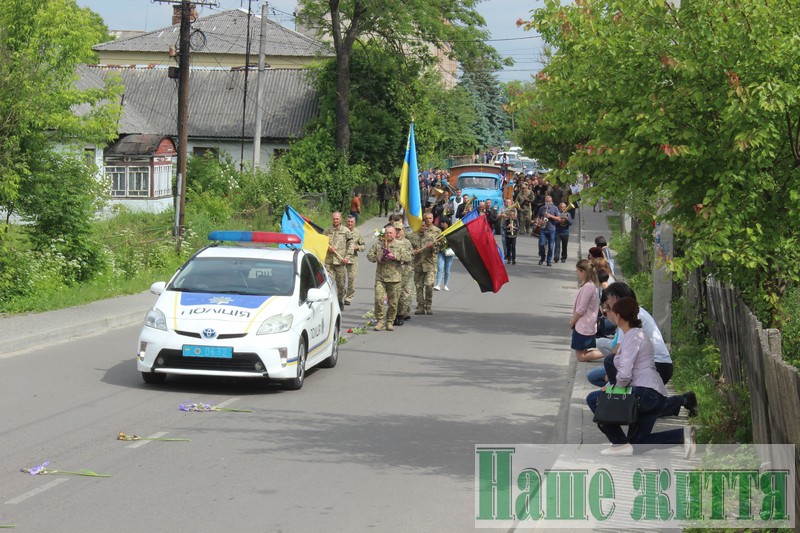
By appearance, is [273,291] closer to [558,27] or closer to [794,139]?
[558,27]

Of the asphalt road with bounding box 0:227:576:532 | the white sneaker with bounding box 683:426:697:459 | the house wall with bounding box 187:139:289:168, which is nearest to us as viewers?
the asphalt road with bounding box 0:227:576:532

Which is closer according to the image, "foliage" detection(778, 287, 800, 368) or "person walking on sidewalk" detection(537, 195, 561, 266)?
"foliage" detection(778, 287, 800, 368)

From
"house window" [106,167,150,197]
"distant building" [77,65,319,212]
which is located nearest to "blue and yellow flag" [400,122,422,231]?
"house window" [106,167,150,197]

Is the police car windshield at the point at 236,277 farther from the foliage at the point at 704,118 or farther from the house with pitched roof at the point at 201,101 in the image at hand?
the house with pitched roof at the point at 201,101

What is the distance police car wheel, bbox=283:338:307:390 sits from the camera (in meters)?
12.9

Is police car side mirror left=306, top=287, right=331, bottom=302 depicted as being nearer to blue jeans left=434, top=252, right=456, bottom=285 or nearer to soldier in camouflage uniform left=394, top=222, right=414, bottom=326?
soldier in camouflage uniform left=394, top=222, right=414, bottom=326

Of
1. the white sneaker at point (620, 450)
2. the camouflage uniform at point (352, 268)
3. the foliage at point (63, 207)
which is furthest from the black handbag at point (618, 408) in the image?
the foliage at point (63, 207)

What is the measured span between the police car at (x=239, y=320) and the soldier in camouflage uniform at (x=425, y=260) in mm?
6851

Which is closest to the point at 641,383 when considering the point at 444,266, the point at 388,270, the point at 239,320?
the point at 239,320

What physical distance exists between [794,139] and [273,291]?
643 cm

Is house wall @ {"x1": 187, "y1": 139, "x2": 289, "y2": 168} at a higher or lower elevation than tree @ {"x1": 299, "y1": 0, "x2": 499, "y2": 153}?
lower

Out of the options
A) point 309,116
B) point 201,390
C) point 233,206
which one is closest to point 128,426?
point 201,390

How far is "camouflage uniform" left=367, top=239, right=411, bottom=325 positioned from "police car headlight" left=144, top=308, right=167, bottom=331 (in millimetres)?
6388

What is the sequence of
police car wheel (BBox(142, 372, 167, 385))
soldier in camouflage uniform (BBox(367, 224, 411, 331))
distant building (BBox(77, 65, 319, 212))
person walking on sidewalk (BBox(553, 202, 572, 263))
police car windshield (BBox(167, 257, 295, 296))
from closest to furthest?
1. police car wheel (BBox(142, 372, 167, 385))
2. police car windshield (BBox(167, 257, 295, 296))
3. soldier in camouflage uniform (BBox(367, 224, 411, 331))
4. person walking on sidewalk (BBox(553, 202, 572, 263))
5. distant building (BBox(77, 65, 319, 212))
